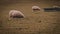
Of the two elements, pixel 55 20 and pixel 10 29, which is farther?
pixel 55 20

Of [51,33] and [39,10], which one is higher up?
[39,10]

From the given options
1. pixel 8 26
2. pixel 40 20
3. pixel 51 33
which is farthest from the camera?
pixel 40 20

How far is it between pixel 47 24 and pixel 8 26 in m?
0.25

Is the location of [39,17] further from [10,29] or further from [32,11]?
[10,29]

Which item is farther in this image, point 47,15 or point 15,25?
point 47,15

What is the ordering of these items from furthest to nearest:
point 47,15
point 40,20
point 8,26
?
point 47,15 → point 40,20 → point 8,26

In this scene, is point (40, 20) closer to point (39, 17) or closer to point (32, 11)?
point (39, 17)

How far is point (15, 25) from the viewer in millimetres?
1091

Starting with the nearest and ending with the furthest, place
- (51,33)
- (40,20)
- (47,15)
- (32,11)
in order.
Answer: (51,33)
(40,20)
(47,15)
(32,11)

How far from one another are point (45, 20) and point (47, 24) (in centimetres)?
8

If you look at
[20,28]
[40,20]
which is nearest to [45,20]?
[40,20]

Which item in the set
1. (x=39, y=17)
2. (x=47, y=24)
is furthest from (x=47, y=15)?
(x=47, y=24)

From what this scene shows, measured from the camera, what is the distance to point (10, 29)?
3.38 ft

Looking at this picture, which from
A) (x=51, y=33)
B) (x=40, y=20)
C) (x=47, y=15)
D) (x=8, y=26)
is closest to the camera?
(x=51, y=33)
